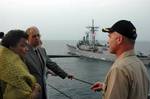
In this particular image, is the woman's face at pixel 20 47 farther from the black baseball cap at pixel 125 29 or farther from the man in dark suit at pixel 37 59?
the man in dark suit at pixel 37 59

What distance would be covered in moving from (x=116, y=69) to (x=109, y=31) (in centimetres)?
35

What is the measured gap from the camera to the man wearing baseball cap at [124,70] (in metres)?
2.56

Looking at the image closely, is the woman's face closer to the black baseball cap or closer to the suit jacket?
the black baseball cap

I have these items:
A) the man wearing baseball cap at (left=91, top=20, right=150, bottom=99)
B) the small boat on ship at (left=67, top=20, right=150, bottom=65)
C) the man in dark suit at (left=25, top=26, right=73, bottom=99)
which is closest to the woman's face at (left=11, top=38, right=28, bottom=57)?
the man wearing baseball cap at (left=91, top=20, right=150, bottom=99)

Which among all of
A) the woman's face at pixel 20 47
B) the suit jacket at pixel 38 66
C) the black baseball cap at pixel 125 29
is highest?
the black baseball cap at pixel 125 29

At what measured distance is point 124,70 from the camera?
8.46 ft

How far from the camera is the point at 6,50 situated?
3.00 meters

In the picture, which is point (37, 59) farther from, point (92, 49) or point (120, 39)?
point (92, 49)

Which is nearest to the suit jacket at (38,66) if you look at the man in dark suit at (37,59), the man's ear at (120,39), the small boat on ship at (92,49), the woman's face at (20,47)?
the man in dark suit at (37,59)

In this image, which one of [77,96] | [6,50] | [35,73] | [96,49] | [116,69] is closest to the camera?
[116,69]

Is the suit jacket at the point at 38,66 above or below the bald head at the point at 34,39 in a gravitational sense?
below

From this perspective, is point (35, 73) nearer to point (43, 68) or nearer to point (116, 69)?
point (43, 68)

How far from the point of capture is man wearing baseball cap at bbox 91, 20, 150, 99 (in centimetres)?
256

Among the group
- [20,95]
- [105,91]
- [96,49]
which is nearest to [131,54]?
[105,91]
